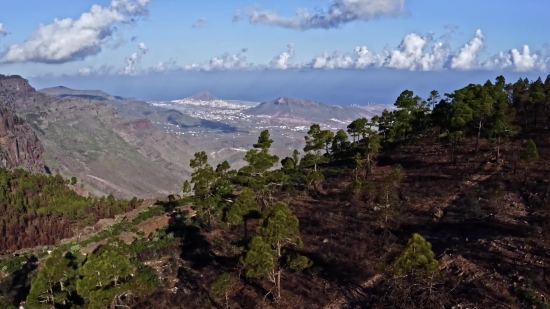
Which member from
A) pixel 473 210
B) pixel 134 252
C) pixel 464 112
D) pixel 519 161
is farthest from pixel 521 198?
pixel 134 252

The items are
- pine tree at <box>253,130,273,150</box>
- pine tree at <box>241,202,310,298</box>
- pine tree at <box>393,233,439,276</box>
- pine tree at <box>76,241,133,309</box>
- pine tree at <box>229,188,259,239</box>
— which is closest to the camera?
pine tree at <box>393,233,439,276</box>

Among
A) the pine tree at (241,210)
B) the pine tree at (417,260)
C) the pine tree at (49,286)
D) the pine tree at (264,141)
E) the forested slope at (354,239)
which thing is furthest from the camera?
the pine tree at (264,141)

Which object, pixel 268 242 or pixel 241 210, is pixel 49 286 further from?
pixel 241 210

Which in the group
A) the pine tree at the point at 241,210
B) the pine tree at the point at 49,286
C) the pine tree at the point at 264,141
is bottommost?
the pine tree at the point at 49,286

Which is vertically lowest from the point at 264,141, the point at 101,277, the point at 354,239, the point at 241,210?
the point at 354,239

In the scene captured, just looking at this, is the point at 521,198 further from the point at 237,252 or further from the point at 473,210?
the point at 237,252

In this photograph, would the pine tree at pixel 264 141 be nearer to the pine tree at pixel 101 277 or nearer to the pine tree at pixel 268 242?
the pine tree at pixel 268 242

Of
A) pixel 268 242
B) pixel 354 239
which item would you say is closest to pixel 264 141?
pixel 354 239

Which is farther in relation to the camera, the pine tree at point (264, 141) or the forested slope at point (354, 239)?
the pine tree at point (264, 141)

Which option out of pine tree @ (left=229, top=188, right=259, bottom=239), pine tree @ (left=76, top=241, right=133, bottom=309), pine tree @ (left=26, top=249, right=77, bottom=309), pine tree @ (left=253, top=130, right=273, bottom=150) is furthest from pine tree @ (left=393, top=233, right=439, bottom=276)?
pine tree @ (left=253, top=130, right=273, bottom=150)

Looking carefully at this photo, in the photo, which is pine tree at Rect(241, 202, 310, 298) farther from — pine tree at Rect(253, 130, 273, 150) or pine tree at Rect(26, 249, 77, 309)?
pine tree at Rect(253, 130, 273, 150)

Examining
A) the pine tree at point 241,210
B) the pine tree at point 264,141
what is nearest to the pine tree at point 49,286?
the pine tree at point 241,210
